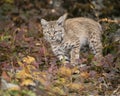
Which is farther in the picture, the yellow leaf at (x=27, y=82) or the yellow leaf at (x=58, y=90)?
the yellow leaf at (x=58, y=90)

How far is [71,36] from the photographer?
1239 centimetres

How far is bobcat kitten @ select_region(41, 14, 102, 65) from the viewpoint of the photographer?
1203 cm

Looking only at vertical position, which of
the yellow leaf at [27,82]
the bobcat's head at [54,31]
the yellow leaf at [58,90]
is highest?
the bobcat's head at [54,31]

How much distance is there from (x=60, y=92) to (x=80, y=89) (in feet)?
2.66

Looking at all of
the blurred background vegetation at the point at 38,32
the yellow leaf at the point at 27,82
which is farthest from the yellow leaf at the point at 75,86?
the yellow leaf at the point at 27,82

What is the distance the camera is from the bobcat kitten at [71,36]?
12.0 meters

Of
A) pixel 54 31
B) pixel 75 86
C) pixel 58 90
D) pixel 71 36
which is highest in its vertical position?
pixel 54 31

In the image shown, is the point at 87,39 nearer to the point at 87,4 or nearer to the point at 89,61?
the point at 89,61

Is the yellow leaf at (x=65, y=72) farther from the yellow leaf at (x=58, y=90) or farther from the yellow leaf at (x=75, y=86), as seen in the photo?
the yellow leaf at (x=58, y=90)

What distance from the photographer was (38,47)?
1266cm

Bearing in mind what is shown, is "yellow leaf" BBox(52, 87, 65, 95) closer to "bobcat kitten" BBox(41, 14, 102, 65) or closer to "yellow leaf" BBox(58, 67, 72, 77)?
"yellow leaf" BBox(58, 67, 72, 77)

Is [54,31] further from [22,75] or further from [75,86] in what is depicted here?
[22,75]

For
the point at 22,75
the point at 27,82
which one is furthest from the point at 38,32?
the point at 27,82

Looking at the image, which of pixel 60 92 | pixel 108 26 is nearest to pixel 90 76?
pixel 60 92
